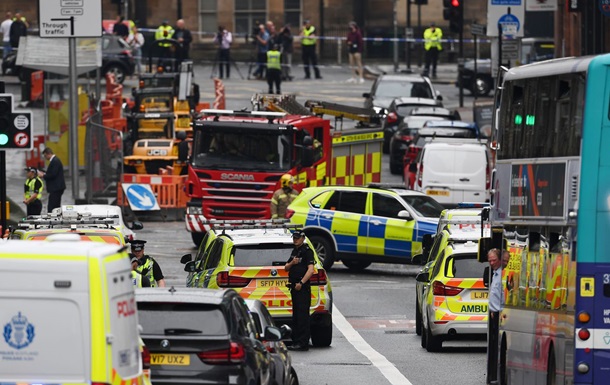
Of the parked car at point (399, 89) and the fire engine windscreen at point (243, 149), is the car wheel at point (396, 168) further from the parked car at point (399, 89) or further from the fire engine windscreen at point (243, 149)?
the fire engine windscreen at point (243, 149)

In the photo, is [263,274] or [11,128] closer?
[263,274]

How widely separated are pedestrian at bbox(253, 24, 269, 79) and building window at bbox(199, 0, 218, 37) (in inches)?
308

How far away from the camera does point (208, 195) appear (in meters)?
34.1

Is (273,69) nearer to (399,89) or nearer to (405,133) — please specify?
(399,89)

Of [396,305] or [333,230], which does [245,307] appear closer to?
[396,305]

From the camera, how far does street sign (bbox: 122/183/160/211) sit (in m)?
37.5

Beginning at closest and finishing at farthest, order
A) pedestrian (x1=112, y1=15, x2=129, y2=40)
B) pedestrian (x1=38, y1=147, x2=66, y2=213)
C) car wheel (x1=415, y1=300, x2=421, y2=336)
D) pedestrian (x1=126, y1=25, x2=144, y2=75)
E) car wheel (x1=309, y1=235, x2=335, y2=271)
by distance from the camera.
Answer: car wheel (x1=415, y1=300, x2=421, y2=336) < car wheel (x1=309, y1=235, x2=335, y2=271) < pedestrian (x1=38, y1=147, x2=66, y2=213) < pedestrian (x1=112, y1=15, x2=129, y2=40) < pedestrian (x1=126, y1=25, x2=144, y2=75)

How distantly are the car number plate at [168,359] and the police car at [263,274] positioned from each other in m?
7.04

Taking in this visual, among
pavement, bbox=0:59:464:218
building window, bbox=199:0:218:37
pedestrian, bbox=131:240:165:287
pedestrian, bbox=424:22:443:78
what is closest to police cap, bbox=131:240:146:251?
pedestrian, bbox=131:240:165:287

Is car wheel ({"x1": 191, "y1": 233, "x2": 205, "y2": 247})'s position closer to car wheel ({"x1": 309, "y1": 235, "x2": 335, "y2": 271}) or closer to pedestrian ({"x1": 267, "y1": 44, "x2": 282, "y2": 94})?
car wheel ({"x1": 309, "y1": 235, "x2": 335, "y2": 271})

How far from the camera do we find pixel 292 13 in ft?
247

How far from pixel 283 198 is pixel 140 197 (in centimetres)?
732

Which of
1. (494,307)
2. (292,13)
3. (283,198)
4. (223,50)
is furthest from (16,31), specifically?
(494,307)

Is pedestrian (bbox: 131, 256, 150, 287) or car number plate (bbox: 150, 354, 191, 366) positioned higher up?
car number plate (bbox: 150, 354, 191, 366)
